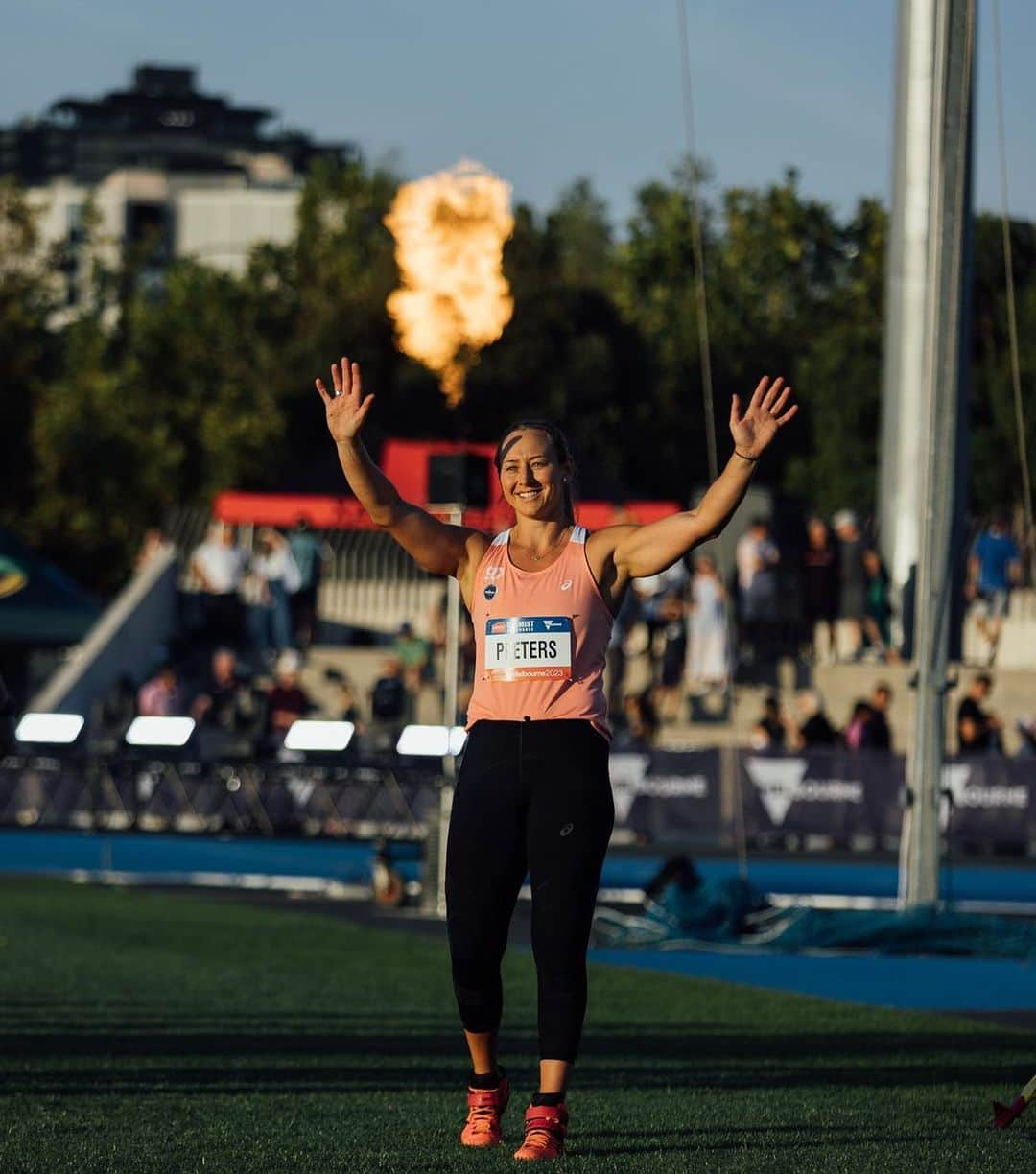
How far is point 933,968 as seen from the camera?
15336mm

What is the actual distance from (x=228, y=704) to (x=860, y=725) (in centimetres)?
728

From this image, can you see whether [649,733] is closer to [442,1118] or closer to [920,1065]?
[920,1065]

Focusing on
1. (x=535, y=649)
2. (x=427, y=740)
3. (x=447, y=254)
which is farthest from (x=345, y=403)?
(x=427, y=740)

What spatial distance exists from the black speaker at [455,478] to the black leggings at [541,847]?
35.9 feet

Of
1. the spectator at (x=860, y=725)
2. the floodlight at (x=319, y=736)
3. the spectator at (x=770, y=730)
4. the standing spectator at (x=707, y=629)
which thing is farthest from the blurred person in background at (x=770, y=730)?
the floodlight at (x=319, y=736)

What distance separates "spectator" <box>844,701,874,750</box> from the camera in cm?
2589

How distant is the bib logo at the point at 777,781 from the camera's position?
1008 inches

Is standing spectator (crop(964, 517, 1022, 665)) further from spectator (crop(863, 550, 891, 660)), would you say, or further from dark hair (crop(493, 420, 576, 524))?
dark hair (crop(493, 420, 576, 524))

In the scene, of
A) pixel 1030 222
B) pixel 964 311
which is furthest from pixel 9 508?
pixel 964 311

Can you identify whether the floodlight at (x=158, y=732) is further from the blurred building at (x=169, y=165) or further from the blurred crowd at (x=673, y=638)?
the blurred building at (x=169, y=165)

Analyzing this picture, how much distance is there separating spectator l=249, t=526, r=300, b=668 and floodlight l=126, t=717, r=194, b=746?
28.2 ft

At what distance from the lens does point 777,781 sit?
84.2 feet

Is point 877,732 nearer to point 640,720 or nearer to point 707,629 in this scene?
point 640,720

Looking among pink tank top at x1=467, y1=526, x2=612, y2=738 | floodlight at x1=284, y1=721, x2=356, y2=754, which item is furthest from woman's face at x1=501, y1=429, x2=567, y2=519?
floodlight at x1=284, y1=721, x2=356, y2=754
